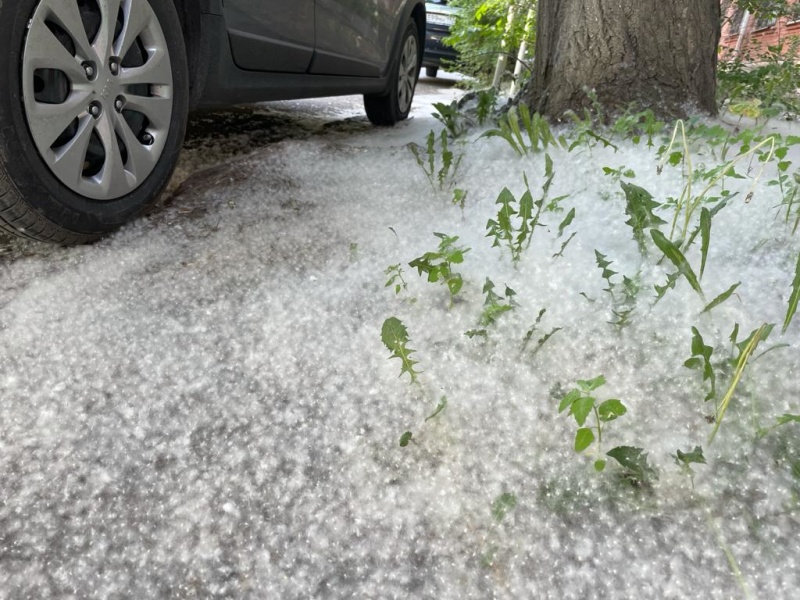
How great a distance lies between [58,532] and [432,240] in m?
1.17

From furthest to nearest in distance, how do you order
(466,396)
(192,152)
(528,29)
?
1. (528,29)
2. (192,152)
3. (466,396)

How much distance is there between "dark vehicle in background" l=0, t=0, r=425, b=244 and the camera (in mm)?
1330

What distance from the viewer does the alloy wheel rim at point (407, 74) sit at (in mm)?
4043

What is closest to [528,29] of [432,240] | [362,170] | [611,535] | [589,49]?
[589,49]

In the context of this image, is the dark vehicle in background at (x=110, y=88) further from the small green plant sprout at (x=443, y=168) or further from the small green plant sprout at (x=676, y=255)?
the small green plant sprout at (x=676, y=255)

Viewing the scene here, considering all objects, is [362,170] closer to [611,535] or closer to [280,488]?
[280,488]

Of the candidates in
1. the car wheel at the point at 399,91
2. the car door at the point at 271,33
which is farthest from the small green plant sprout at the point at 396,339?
the car wheel at the point at 399,91

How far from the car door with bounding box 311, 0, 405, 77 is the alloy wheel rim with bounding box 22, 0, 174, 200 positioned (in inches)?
46.5

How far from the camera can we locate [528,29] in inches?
236

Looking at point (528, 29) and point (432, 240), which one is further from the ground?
point (528, 29)

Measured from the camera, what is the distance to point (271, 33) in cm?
226

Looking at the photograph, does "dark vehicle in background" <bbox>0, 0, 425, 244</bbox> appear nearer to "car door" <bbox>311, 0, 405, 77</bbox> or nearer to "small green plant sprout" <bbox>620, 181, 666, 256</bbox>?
"car door" <bbox>311, 0, 405, 77</bbox>

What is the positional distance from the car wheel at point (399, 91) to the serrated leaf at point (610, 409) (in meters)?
3.32

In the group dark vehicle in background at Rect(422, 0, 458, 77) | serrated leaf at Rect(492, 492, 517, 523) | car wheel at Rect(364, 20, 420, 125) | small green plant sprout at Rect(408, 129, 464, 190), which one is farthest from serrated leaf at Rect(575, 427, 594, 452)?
dark vehicle in background at Rect(422, 0, 458, 77)
